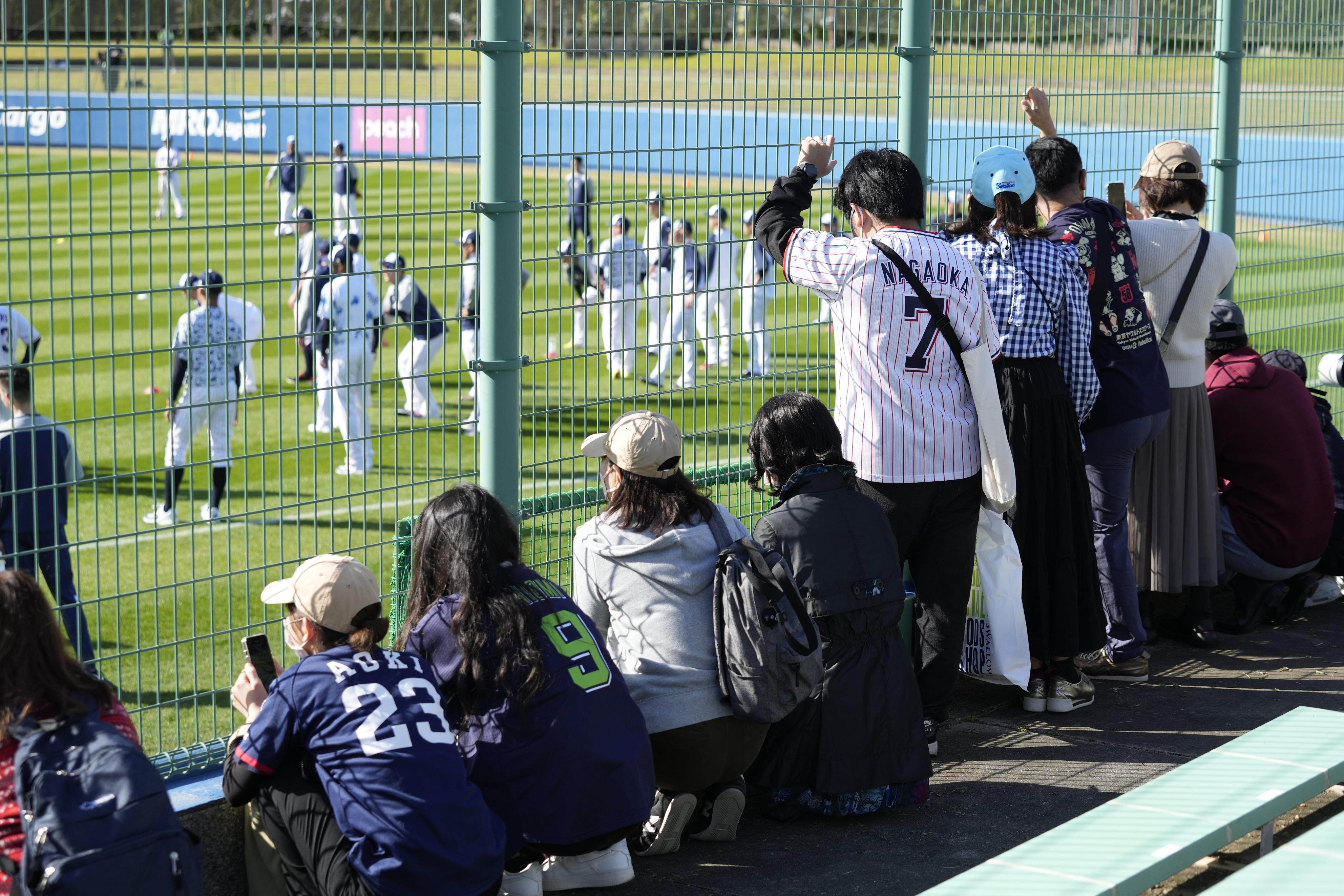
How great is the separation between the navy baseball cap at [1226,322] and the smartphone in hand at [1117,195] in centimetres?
64

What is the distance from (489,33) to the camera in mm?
4430

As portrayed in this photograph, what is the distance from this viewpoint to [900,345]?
15.7 ft

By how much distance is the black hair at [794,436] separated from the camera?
15.1 ft

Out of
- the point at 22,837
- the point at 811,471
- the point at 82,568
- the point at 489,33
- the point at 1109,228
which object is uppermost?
the point at 489,33

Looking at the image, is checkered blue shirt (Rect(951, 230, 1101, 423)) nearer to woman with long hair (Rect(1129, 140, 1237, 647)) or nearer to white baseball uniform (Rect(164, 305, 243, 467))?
woman with long hair (Rect(1129, 140, 1237, 647))

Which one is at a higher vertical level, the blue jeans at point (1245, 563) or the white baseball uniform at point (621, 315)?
the white baseball uniform at point (621, 315)

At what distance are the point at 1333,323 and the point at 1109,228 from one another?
4.30 m

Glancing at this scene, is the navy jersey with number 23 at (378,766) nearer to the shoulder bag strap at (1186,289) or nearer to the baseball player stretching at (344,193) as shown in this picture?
the baseball player stretching at (344,193)

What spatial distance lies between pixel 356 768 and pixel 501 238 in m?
1.73

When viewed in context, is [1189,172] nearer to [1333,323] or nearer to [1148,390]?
[1148,390]

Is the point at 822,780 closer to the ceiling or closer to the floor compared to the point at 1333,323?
closer to the floor


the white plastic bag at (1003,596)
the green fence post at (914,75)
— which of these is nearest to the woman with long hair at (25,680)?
the white plastic bag at (1003,596)

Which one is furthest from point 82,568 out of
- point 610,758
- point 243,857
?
point 610,758

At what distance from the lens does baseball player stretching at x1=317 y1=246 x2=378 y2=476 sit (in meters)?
4.17
